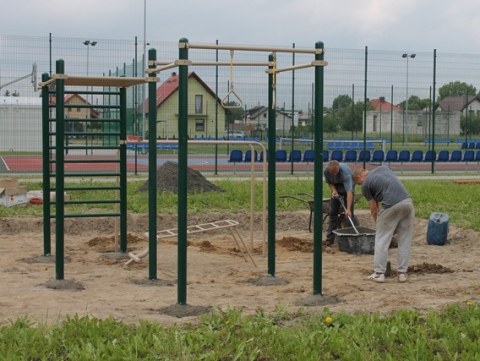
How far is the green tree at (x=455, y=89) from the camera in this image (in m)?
25.4

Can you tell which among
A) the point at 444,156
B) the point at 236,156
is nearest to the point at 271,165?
the point at 236,156

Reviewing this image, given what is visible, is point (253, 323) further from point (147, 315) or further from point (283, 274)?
point (283, 274)

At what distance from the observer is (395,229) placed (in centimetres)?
895

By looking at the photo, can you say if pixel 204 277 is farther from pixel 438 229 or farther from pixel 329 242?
pixel 438 229

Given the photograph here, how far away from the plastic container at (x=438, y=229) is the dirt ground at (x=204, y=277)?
14cm

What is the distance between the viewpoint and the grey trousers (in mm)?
8742

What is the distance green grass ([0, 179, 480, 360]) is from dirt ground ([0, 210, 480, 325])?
1.49ft

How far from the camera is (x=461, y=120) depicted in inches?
1474

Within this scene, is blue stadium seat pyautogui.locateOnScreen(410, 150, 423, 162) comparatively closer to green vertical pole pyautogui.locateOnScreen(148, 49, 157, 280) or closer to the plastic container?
the plastic container

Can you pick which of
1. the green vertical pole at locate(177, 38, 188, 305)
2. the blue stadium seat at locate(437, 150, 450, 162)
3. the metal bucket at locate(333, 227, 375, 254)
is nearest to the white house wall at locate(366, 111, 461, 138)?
the blue stadium seat at locate(437, 150, 450, 162)

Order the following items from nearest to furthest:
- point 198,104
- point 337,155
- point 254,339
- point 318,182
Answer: point 254,339 < point 318,182 < point 198,104 < point 337,155

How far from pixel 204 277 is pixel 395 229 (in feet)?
7.08

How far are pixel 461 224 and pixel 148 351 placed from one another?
8099mm

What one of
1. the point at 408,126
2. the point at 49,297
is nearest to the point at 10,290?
the point at 49,297
